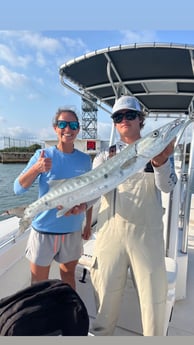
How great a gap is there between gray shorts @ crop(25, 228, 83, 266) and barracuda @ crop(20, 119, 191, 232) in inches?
7.6

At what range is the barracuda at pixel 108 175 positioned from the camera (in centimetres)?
109

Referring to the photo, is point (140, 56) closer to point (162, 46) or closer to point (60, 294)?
point (162, 46)

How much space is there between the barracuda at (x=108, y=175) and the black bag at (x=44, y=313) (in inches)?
13.6

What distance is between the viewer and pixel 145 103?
A: 3414 millimetres

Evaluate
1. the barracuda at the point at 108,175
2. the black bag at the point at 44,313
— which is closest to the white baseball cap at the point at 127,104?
the barracuda at the point at 108,175

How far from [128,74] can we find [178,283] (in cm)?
186

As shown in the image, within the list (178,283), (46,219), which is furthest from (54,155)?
(178,283)

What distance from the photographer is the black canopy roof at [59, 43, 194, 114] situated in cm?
210

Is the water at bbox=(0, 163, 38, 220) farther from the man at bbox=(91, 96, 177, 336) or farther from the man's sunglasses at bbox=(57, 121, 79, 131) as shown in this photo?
the man at bbox=(91, 96, 177, 336)

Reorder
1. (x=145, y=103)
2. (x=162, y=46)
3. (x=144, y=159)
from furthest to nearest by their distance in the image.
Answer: (x=145, y=103) < (x=162, y=46) < (x=144, y=159)

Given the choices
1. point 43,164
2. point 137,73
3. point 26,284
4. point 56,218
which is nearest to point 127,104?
point 43,164

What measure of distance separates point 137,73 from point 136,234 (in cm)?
162

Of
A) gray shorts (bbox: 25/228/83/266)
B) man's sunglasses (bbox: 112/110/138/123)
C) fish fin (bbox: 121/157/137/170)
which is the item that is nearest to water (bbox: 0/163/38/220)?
gray shorts (bbox: 25/228/83/266)

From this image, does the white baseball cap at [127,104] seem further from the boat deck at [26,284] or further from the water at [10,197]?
the water at [10,197]
